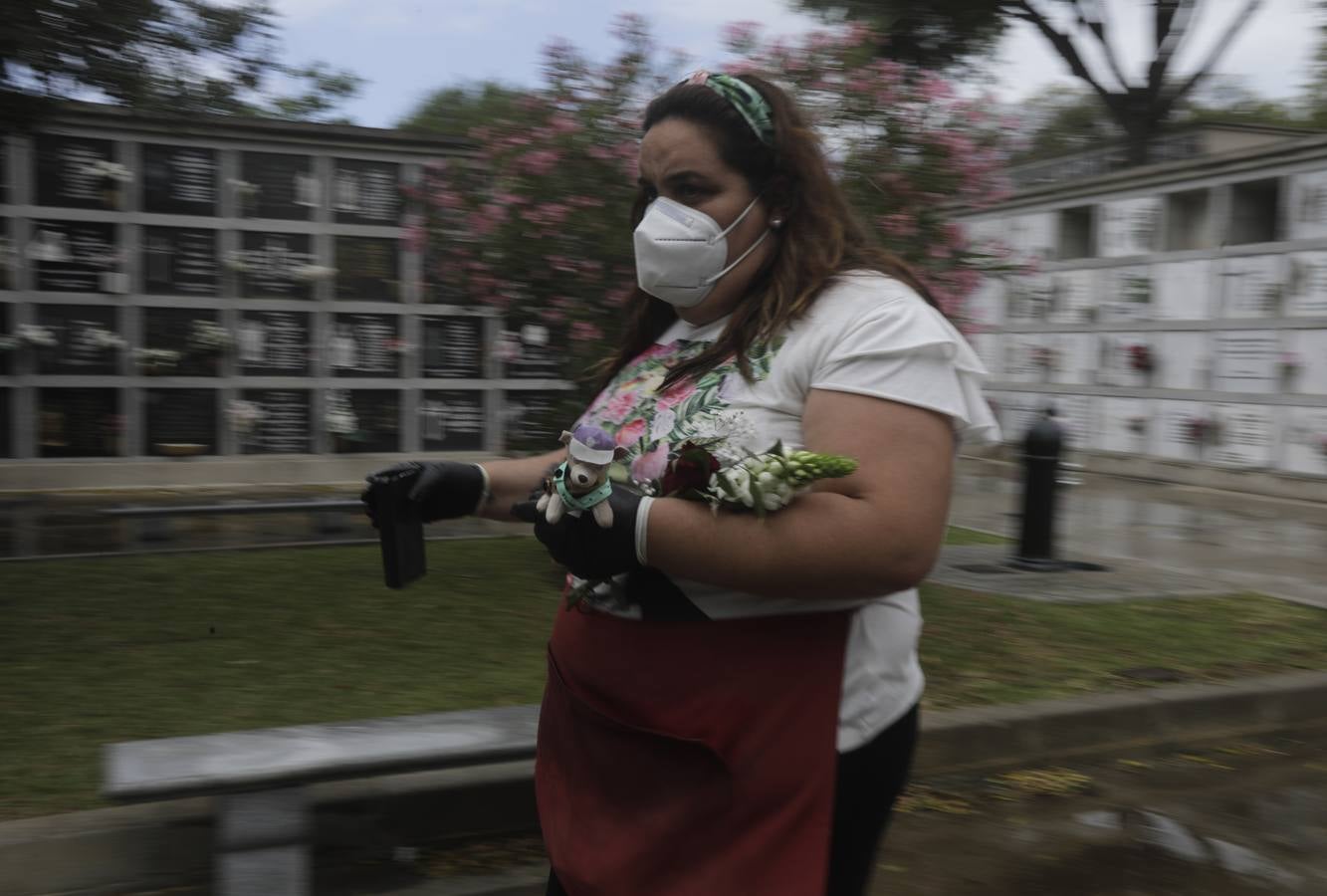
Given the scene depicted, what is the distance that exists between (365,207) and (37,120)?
5.74 meters

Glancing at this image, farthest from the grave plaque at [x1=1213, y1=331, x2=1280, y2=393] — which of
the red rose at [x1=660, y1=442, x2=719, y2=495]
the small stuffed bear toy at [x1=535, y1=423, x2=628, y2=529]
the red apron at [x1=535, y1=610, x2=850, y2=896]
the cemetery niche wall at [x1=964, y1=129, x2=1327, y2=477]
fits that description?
the small stuffed bear toy at [x1=535, y1=423, x2=628, y2=529]

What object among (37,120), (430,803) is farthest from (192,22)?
(430,803)

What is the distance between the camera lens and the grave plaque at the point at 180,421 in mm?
11148

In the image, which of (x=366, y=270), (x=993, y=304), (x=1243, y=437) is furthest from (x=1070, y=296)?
(x=366, y=270)

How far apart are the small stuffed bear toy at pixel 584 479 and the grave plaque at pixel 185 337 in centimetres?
1048

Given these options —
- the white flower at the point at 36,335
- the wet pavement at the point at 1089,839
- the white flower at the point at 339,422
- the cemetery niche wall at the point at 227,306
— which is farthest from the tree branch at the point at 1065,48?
the wet pavement at the point at 1089,839

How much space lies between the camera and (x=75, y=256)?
1080cm

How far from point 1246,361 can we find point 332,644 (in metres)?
12.9

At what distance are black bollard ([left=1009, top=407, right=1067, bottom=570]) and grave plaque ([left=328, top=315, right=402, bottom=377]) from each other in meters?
5.97

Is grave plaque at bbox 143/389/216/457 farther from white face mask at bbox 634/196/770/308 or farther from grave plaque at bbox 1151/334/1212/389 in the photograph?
grave plaque at bbox 1151/334/1212/389

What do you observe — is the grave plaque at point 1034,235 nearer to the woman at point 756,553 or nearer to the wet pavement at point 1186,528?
the wet pavement at point 1186,528

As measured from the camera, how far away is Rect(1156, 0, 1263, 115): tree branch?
25.3 meters

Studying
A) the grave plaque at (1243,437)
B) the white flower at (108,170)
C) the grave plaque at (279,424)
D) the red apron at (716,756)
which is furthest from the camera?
the grave plaque at (1243,437)

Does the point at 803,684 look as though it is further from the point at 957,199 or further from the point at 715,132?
the point at 957,199
